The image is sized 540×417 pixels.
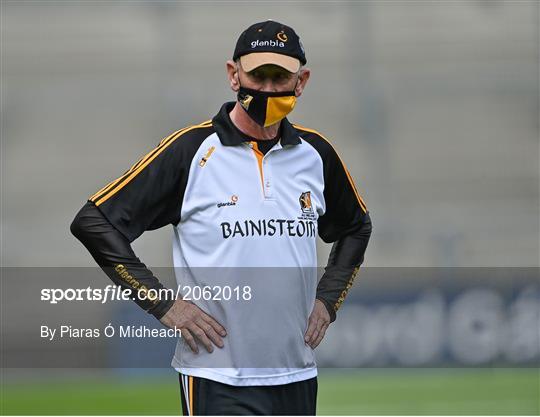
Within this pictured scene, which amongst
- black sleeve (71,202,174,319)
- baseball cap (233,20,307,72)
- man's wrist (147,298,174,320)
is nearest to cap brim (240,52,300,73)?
baseball cap (233,20,307,72)

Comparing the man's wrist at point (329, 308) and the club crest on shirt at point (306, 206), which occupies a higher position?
the club crest on shirt at point (306, 206)

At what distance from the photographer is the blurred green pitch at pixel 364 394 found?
5.86 m

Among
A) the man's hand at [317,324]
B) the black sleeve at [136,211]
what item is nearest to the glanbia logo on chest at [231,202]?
the black sleeve at [136,211]

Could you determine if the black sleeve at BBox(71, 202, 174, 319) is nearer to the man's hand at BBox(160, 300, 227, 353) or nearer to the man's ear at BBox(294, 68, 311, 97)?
the man's hand at BBox(160, 300, 227, 353)

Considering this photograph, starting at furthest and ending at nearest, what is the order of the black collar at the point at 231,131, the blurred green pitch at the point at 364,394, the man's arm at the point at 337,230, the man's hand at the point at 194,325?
the blurred green pitch at the point at 364,394, the man's arm at the point at 337,230, the black collar at the point at 231,131, the man's hand at the point at 194,325

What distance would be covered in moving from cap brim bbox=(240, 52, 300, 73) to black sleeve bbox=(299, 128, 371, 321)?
0.30 metres

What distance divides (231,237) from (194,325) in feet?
0.96

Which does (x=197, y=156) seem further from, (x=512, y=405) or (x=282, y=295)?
(x=512, y=405)

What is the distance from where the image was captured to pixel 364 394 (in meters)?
6.65

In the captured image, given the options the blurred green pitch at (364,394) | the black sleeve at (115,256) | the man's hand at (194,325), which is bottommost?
the blurred green pitch at (364,394)

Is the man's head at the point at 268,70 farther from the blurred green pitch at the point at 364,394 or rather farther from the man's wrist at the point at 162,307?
the blurred green pitch at the point at 364,394

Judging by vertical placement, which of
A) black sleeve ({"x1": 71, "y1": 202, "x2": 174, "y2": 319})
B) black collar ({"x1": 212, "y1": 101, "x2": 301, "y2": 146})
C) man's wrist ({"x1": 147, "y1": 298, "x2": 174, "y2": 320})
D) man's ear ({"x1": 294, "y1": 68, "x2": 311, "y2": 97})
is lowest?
man's wrist ({"x1": 147, "y1": 298, "x2": 174, "y2": 320})

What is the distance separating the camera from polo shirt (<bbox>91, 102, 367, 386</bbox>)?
302cm

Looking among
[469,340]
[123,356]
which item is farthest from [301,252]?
[123,356]
